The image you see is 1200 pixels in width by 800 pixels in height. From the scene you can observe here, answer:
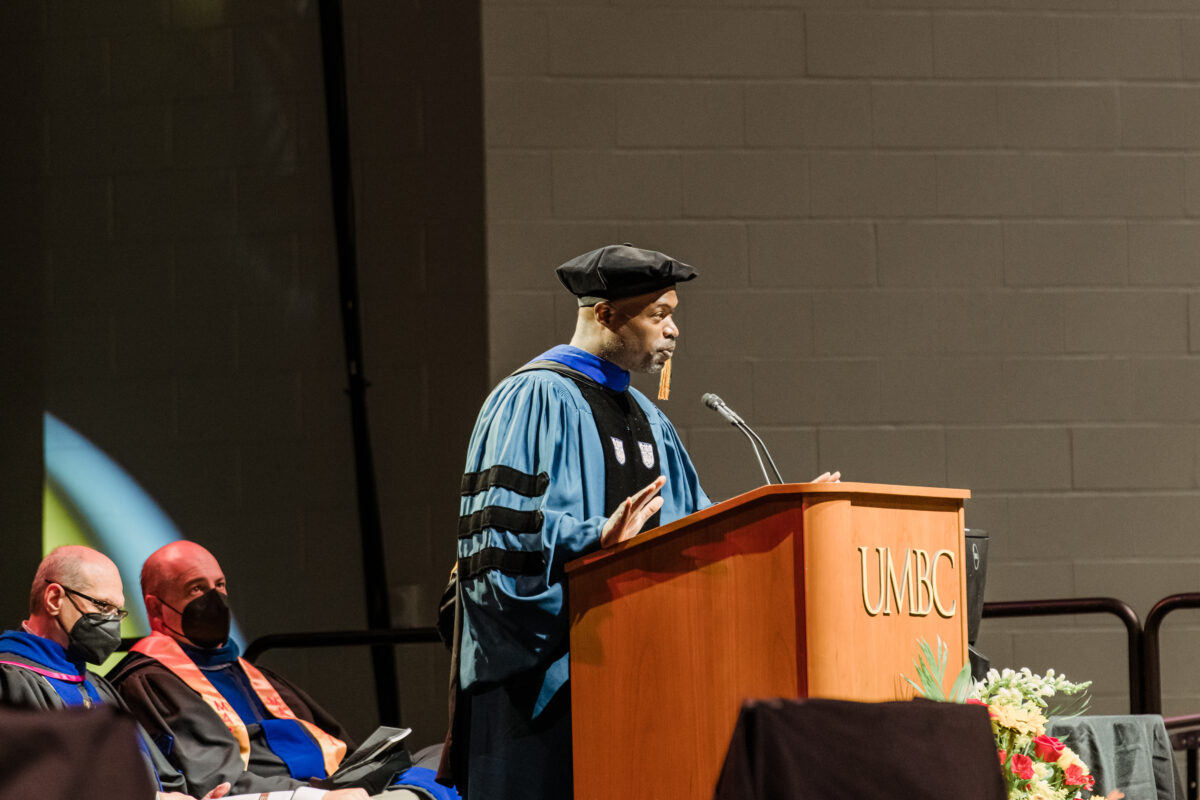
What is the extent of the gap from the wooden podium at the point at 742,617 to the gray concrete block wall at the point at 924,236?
89.0 inches

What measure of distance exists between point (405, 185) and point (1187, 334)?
271cm

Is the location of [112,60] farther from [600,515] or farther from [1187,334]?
[1187,334]

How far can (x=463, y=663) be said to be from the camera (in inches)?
108

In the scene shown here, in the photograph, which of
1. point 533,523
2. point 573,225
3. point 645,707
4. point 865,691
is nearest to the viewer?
point 865,691

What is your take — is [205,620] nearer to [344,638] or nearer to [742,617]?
[344,638]

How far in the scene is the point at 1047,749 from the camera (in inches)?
105

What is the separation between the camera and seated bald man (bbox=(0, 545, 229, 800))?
344 cm

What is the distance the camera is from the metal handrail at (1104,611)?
4230 mm

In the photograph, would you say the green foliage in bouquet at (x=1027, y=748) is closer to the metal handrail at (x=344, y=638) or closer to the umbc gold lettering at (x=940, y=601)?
the umbc gold lettering at (x=940, y=601)

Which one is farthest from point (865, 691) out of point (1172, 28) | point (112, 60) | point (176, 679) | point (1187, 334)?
point (112, 60)

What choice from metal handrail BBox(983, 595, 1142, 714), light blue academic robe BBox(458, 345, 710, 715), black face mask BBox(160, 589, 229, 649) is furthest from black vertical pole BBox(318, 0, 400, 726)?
light blue academic robe BBox(458, 345, 710, 715)

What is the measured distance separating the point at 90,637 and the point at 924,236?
9.50 ft

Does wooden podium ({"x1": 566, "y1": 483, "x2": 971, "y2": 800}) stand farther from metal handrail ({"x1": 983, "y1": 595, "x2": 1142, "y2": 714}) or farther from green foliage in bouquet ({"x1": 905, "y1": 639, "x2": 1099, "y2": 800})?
metal handrail ({"x1": 983, "y1": 595, "x2": 1142, "y2": 714})

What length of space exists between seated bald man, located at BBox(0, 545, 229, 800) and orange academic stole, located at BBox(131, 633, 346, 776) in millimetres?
268
